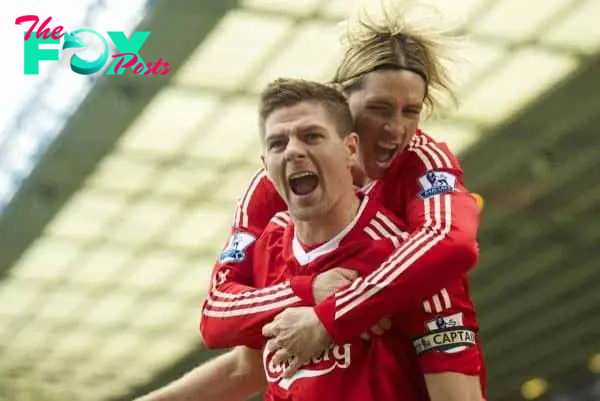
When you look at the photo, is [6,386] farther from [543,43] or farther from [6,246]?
[543,43]

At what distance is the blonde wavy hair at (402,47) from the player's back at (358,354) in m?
0.32

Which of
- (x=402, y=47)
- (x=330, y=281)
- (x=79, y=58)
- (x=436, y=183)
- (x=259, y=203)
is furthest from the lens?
(x=79, y=58)

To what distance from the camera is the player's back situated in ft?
6.96

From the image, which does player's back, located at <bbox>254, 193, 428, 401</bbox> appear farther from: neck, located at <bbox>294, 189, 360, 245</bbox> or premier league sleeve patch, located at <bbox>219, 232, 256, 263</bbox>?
premier league sleeve patch, located at <bbox>219, 232, 256, 263</bbox>

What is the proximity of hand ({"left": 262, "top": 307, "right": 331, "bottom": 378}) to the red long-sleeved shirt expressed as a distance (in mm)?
25

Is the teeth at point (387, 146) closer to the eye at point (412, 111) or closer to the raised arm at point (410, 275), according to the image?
the eye at point (412, 111)

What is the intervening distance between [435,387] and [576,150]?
42.5ft

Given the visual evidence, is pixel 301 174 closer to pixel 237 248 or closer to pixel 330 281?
pixel 330 281

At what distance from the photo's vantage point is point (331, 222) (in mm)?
2211

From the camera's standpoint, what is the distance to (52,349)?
21.7 metres

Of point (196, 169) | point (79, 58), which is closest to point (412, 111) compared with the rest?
point (79, 58)

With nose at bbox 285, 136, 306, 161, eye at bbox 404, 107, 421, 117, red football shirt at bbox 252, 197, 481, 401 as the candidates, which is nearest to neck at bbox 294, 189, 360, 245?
red football shirt at bbox 252, 197, 481, 401

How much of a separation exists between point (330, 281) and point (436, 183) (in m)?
0.34

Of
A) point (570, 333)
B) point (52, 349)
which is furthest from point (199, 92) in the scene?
point (570, 333)
